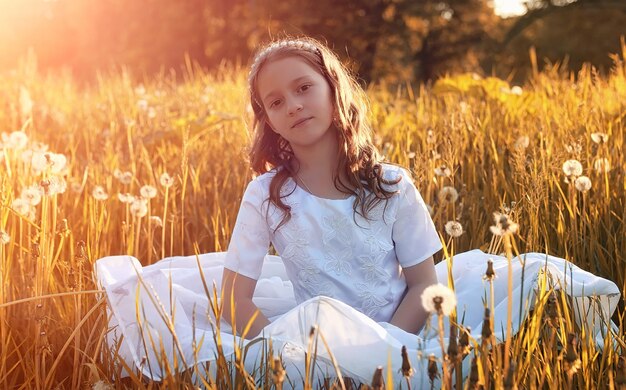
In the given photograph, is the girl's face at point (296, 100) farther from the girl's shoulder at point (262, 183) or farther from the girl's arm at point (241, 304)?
the girl's arm at point (241, 304)

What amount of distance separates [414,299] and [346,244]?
0.26m

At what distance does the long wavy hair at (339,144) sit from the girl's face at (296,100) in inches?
1.4

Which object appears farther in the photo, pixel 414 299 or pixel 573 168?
pixel 573 168

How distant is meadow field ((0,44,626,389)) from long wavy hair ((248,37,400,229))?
0.69ft

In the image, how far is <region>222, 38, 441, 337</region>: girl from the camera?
2.26 meters

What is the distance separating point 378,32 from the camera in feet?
74.0

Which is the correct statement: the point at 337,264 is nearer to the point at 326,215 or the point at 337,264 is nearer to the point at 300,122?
the point at 326,215

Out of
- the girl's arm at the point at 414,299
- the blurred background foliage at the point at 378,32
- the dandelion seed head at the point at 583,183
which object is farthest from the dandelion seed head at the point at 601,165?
the blurred background foliage at the point at 378,32

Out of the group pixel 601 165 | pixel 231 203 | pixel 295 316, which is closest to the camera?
pixel 295 316

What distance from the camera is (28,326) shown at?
2.04 meters

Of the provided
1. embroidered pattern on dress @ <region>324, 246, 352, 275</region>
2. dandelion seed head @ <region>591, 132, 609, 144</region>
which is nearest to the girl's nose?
embroidered pattern on dress @ <region>324, 246, 352, 275</region>

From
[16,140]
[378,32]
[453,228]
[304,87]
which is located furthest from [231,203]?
[378,32]

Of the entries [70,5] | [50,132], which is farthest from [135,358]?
[70,5]

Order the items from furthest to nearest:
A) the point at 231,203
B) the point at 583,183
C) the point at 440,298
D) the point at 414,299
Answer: the point at 231,203 < the point at 583,183 < the point at 414,299 < the point at 440,298
